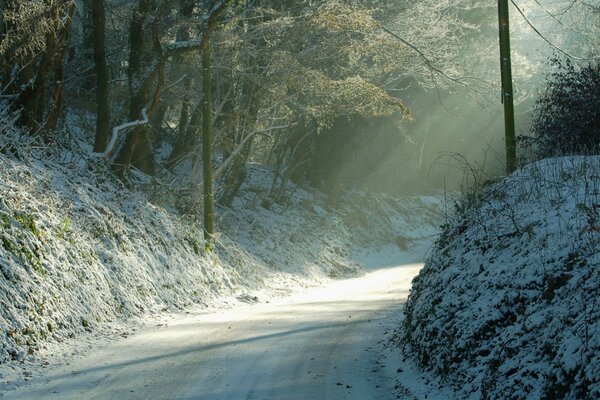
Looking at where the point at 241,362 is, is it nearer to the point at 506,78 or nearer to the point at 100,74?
the point at 506,78

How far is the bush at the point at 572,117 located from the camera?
1471 cm

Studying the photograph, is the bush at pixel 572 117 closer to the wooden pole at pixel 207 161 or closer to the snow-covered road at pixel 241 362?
the snow-covered road at pixel 241 362

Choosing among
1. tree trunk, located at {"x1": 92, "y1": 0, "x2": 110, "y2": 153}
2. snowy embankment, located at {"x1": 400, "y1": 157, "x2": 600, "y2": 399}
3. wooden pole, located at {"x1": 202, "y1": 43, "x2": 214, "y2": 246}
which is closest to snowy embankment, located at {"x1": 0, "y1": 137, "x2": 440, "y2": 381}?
wooden pole, located at {"x1": 202, "y1": 43, "x2": 214, "y2": 246}

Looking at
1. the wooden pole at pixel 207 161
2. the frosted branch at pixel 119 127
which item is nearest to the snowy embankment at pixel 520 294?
the wooden pole at pixel 207 161

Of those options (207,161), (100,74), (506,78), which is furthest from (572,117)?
(100,74)

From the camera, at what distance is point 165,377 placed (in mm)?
8555

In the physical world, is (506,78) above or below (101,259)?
above

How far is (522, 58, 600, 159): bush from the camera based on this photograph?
1471 cm

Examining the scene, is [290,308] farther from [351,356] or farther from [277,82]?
[277,82]

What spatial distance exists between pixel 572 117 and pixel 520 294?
917 cm

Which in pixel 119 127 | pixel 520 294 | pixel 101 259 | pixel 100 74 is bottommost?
pixel 520 294

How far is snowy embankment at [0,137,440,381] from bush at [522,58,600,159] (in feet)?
26.1

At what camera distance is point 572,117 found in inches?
594

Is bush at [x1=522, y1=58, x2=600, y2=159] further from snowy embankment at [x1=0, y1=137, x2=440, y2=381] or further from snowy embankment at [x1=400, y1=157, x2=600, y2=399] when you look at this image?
snowy embankment at [x1=0, y1=137, x2=440, y2=381]
